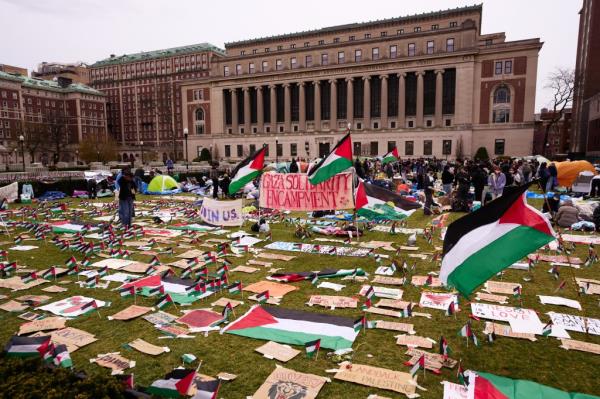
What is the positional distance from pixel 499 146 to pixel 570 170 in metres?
45.6

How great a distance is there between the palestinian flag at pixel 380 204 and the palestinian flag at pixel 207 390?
869 centimetres

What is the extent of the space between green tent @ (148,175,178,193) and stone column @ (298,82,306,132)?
183 ft

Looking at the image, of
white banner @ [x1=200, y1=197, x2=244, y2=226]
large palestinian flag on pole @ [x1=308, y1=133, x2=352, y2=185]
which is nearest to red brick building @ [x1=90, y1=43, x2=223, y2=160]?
white banner @ [x1=200, y1=197, x2=244, y2=226]

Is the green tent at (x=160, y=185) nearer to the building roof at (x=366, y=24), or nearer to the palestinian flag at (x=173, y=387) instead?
the palestinian flag at (x=173, y=387)

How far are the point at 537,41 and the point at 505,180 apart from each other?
189 feet

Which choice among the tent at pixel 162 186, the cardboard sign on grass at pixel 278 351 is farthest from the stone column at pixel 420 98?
the cardboard sign on grass at pixel 278 351

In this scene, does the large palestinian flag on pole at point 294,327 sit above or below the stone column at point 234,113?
below

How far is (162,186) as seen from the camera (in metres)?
27.5

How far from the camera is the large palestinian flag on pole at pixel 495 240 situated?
5.58m

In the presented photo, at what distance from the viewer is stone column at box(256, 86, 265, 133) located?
8408 centimetres

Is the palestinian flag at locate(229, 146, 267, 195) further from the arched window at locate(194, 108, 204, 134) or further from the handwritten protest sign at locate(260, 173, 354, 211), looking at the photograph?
the arched window at locate(194, 108, 204, 134)

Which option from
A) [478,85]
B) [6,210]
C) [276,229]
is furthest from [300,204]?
[478,85]

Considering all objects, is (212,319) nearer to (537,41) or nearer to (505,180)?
(505,180)

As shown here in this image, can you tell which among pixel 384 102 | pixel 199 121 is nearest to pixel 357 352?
pixel 384 102
